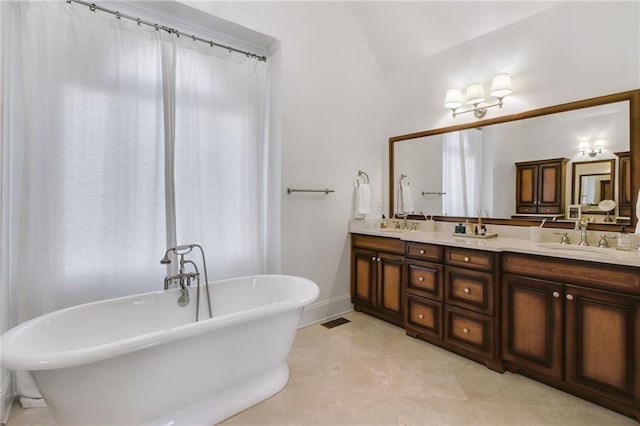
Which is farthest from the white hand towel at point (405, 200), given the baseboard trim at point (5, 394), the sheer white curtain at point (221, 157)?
the baseboard trim at point (5, 394)

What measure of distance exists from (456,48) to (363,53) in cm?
98

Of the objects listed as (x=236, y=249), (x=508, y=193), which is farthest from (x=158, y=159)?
(x=508, y=193)

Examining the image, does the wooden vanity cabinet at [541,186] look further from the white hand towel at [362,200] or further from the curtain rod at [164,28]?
the curtain rod at [164,28]

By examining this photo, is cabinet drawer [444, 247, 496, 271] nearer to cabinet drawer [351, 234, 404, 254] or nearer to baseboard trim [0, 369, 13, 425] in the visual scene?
cabinet drawer [351, 234, 404, 254]

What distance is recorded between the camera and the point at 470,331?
90.8 inches

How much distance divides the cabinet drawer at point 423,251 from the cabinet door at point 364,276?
1.54ft

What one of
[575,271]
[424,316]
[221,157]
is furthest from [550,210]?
[221,157]

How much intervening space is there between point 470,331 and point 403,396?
2.52 ft

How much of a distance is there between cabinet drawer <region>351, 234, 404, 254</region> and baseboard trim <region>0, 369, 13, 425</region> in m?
2.76

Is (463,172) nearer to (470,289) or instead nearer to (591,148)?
(591,148)

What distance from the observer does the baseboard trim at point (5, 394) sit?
1.65m

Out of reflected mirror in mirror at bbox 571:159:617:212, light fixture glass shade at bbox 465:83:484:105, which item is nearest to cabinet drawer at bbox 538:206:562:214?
reflected mirror in mirror at bbox 571:159:617:212

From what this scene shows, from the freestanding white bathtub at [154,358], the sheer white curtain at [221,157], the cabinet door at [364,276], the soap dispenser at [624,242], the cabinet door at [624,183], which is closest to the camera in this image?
the freestanding white bathtub at [154,358]

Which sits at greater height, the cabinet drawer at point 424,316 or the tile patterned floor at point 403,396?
the cabinet drawer at point 424,316
